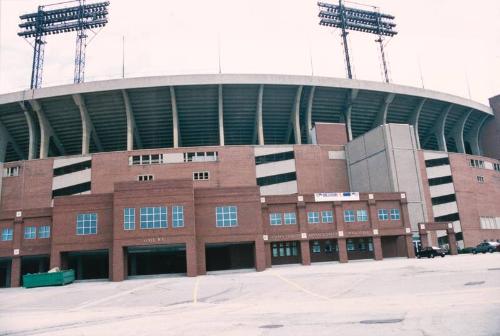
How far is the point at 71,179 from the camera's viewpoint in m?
58.7

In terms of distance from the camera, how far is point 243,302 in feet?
69.8

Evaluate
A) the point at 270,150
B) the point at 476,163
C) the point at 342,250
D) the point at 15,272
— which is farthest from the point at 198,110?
the point at 476,163

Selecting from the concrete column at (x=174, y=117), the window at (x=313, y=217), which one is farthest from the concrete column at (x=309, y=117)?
the concrete column at (x=174, y=117)

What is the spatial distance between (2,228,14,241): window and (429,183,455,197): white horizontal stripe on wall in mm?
52710

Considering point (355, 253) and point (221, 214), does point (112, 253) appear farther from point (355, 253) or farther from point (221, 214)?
point (355, 253)

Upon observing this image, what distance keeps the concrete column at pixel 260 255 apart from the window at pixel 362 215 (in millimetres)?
12719

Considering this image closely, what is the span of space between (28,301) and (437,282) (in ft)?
80.1

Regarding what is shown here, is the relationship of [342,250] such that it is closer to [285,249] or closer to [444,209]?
[285,249]


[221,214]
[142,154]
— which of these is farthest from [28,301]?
[142,154]

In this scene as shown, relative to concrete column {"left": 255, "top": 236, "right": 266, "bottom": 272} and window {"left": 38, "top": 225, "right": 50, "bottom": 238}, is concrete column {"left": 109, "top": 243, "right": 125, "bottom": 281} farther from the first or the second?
concrete column {"left": 255, "top": 236, "right": 266, "bottom": 272}

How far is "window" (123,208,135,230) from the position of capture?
42094 millimetres

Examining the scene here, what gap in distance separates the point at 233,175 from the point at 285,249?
1348cm

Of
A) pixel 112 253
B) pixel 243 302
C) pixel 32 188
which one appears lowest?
pixel 243 302

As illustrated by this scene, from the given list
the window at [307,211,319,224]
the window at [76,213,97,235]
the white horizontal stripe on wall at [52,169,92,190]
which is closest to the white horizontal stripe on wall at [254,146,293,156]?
the window at [307,211,319,224]
